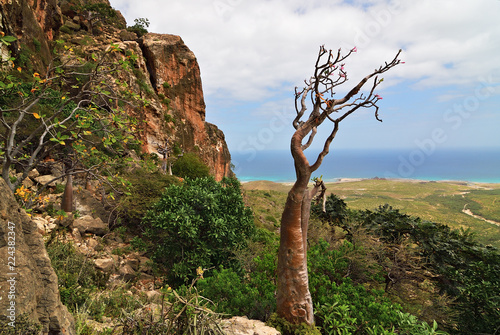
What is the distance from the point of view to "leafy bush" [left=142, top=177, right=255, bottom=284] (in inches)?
280

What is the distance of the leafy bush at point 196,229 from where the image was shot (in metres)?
7.11

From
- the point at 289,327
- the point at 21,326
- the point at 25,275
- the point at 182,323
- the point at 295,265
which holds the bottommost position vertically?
the point at 289,327

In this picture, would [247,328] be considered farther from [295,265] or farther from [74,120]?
[74,120]

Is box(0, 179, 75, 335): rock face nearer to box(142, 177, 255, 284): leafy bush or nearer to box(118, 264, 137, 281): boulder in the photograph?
box(142, 177, 255, 284): leafy bush

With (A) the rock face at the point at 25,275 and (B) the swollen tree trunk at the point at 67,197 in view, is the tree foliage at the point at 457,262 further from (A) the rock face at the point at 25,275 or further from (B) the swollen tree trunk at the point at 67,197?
(B) the swollen tree trunk at the point at 67,197

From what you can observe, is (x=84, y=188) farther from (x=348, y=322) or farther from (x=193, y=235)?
(x=348, y=322)

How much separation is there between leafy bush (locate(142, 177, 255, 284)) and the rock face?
13.2 feet

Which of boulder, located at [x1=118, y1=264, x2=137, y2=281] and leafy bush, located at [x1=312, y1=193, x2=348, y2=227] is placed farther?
leafy bush, located at [x1=312, y1=193, x2=348, y2=227]

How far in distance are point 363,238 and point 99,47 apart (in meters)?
27.4

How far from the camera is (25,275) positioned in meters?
2.48

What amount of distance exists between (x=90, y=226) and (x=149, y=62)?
2532cm

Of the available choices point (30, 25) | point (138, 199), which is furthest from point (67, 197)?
point (30, 25)

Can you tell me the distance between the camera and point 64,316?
9.66 ft

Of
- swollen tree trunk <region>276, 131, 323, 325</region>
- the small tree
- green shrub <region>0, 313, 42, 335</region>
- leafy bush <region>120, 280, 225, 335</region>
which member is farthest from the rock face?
swollen tree trunk <region>276, 131, 323, 325</region>
